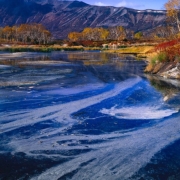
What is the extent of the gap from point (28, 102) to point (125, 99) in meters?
4.00

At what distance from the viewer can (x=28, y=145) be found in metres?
6.69

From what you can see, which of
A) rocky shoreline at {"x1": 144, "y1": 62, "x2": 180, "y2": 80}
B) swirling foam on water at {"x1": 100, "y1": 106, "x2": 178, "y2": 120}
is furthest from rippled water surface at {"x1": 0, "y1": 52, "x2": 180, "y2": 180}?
rocky shoreline at {"x1": 144, "y1": 62, "x2": 180, "y2": 80}

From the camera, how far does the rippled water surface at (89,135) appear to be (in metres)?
5.47

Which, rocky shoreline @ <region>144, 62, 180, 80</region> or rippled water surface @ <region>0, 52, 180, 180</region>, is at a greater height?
rocky shoreline @ <region>144, 62, 180, 80</region>

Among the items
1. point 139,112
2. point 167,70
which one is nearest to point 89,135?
point 139,112

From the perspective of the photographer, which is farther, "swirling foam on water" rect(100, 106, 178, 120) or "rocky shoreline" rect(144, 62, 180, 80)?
"rocky shoreline" rect(144, 62, 180, 80)

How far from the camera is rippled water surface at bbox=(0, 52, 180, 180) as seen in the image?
18.0ft

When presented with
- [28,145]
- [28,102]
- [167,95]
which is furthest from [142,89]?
[28,145]

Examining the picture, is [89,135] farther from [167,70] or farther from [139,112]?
[167,70]

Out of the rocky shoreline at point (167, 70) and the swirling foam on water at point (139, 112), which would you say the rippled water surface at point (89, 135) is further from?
the rocky shoreline at point (167, 70)

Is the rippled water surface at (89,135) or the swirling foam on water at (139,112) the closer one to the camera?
the rippled water surface at (89,135)

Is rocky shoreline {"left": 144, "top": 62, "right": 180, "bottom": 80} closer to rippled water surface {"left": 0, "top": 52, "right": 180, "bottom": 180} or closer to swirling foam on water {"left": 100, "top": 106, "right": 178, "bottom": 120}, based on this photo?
rippled water surface {"left": 0, "top": 52, "right": 180, "bottom": 180}

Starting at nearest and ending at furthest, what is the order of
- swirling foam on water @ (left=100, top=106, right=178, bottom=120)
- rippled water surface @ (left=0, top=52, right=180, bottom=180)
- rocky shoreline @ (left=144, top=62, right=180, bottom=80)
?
rippled water surface @ (left=0, top=52, right=180, bottom=180) → swirling foam on water @ (left=100, top=106, right=178, bottom=120) → rocky shoreline @ (left=144, top=62, right=180, bottom=80)

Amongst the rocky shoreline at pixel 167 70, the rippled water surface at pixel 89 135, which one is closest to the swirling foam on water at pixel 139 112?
the rippled water surface at pixel 89 135
